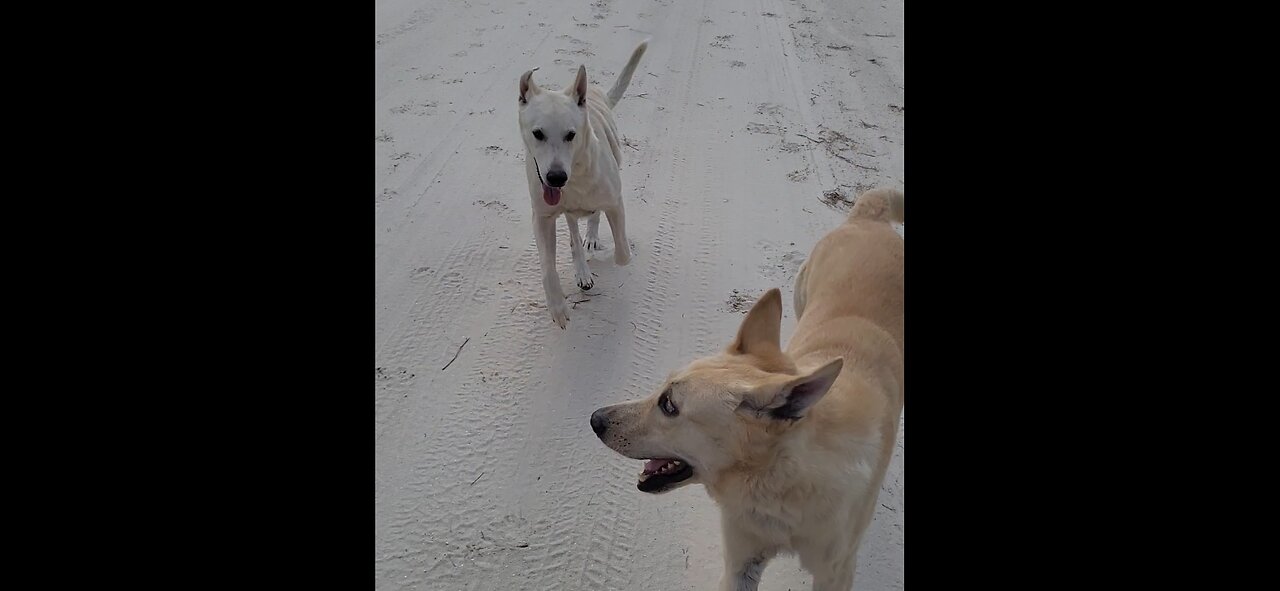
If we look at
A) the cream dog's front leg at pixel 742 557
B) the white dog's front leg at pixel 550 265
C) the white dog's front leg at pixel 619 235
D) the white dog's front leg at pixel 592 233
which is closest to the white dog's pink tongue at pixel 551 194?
the white dog's front leg at pixel 550 265

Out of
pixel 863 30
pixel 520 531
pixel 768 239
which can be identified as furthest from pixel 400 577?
pixel 863 30

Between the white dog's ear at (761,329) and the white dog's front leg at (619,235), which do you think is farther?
the white dog's front leg at (619,235)

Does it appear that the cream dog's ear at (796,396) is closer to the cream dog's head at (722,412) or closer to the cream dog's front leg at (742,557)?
the cream dog's head at (722,412)

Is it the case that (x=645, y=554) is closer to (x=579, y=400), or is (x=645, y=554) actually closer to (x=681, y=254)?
(x=579, y=400)

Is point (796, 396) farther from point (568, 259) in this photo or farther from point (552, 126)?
point (568, 259)

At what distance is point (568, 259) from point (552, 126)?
3.51 ft

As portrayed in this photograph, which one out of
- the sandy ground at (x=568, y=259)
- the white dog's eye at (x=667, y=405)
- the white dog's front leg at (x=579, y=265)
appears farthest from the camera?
the white dog's front leg at (x=579, y=265)

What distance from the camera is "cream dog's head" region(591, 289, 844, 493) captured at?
6.50 feet

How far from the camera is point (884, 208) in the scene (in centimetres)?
311

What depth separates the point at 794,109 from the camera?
574 cm

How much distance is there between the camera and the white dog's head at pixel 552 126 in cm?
344

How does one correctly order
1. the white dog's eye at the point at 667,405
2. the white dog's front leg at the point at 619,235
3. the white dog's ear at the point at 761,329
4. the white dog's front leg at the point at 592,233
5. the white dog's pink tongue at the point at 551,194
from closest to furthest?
the white dog's eye at the point at 667,405
the white dog's ear at the point at 761,329
the white dog's pink tongue at the point at 551,194
the white dog's front leg at the point at 619,235
the white dog's front leg at the point at 592,233

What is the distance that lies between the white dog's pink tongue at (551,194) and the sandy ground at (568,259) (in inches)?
24.9

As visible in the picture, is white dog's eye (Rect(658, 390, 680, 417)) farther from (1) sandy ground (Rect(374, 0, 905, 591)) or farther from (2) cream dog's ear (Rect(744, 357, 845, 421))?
(1) sandy ground (Rect(374, 0, 905, 591))
